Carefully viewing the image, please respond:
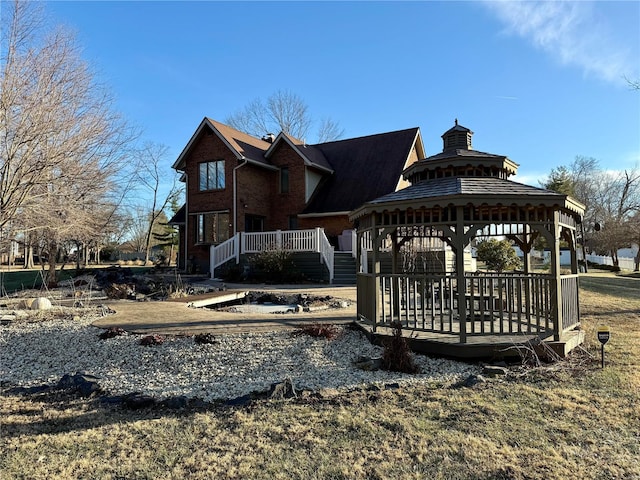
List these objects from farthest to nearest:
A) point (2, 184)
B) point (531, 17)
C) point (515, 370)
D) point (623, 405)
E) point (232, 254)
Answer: point (232, 254)
point (531, 17)
point (2, 184)
point (515, 370)
point (623, 405)

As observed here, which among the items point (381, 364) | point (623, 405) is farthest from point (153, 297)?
point (623, 405)

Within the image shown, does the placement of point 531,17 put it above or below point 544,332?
above

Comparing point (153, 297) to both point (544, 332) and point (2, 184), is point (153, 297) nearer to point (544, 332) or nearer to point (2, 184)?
point (2, 184)

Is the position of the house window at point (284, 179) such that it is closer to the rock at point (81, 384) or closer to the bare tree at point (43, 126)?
the bare tree at point (43, 126)

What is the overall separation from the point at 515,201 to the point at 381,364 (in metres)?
3.41

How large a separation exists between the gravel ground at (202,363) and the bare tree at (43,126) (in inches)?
155

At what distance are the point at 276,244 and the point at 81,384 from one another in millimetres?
13960

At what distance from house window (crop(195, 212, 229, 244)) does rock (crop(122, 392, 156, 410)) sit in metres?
17.8

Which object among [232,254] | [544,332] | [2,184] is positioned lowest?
[544,332]

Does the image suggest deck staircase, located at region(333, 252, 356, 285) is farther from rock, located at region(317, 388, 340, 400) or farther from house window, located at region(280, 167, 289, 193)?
rock, located at region(317, 388, 340, 400)

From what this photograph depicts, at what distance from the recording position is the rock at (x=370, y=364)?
6320 mm

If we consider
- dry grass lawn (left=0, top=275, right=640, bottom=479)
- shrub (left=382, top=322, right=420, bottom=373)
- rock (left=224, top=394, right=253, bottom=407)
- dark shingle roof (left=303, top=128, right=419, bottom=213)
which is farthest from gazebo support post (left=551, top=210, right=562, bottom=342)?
dark shingle roof (left=303, top=128, right=419, bottom=213)

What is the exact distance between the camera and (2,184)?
9883mm

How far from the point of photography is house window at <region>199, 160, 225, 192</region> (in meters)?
23.1
